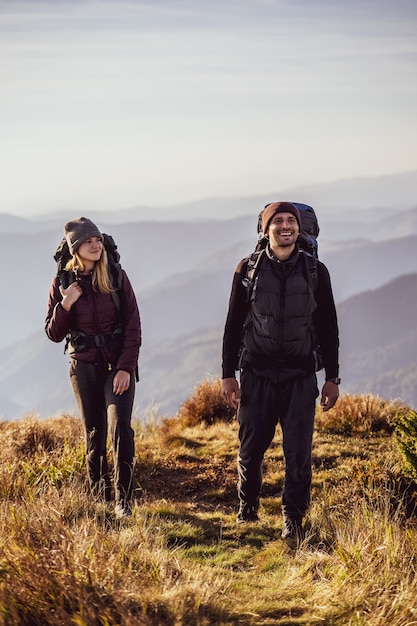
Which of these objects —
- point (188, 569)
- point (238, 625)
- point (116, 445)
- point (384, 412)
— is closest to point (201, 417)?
point (384, 412)

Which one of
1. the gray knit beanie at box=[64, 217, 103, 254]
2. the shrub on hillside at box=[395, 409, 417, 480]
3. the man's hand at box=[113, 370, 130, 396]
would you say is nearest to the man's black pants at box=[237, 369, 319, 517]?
the shrub on hillside at box=[395, 409, 417, 480]

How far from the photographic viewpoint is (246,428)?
Answer: 5148mm

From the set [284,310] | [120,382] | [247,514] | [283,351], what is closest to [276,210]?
[284,310]

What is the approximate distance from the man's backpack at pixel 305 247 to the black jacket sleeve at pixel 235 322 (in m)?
0.06

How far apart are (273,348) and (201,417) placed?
5.03 metres

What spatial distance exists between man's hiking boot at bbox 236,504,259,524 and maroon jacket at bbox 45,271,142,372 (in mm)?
1467

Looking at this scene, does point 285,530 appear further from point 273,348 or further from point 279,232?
point 279,232

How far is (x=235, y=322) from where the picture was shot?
5.07 m

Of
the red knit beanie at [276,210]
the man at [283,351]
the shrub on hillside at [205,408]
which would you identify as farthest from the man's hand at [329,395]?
the shrub on hillside at [205,408]

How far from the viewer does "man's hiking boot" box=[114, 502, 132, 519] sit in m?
5.22

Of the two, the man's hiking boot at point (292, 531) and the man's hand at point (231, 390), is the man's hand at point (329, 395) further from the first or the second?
the man's hiking boot at point (292, 531)

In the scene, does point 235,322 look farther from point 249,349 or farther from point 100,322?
point 100,322

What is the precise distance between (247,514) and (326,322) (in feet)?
5.80

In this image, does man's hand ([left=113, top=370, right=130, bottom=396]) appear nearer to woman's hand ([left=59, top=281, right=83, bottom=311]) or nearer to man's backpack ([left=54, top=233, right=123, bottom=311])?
man's backpack ([left=54, top=233, right=123, bottom=311])
